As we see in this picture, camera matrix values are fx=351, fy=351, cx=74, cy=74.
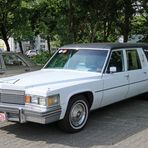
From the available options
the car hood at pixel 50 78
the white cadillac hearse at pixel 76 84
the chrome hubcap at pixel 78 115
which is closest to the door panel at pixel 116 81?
the white cadillac hearse at pixel 76 84

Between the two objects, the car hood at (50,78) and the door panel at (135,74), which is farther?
the door panel at (135,74)

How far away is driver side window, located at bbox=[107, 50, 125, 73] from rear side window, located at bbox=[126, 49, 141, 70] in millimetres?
269

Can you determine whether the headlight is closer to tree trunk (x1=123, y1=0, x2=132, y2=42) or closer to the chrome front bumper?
the chrome front bumper

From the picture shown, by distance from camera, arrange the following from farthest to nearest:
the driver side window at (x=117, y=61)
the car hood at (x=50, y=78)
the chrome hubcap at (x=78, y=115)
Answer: the driver side window at (x=117, y=61)
the chrome hubcap at (x=78, y=115)
the car hood at (x=50, y=78)

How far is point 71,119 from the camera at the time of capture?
656 cm

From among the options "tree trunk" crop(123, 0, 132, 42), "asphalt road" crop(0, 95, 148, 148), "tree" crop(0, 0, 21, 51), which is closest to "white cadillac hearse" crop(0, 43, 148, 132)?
"asphalt road" crop(0, 95, 148, 148)

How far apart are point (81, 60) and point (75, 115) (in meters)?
1.55

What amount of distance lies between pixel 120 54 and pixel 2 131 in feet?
10.5

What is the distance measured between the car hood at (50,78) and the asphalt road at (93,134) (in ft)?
3.17

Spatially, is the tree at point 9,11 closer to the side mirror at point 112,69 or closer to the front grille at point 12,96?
the side mirror at point 112,69

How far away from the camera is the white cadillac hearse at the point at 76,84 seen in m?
6.09

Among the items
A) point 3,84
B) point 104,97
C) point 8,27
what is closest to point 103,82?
point 104,97

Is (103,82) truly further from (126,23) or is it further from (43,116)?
(126,23)

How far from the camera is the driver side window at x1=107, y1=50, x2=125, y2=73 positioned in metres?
7.71
